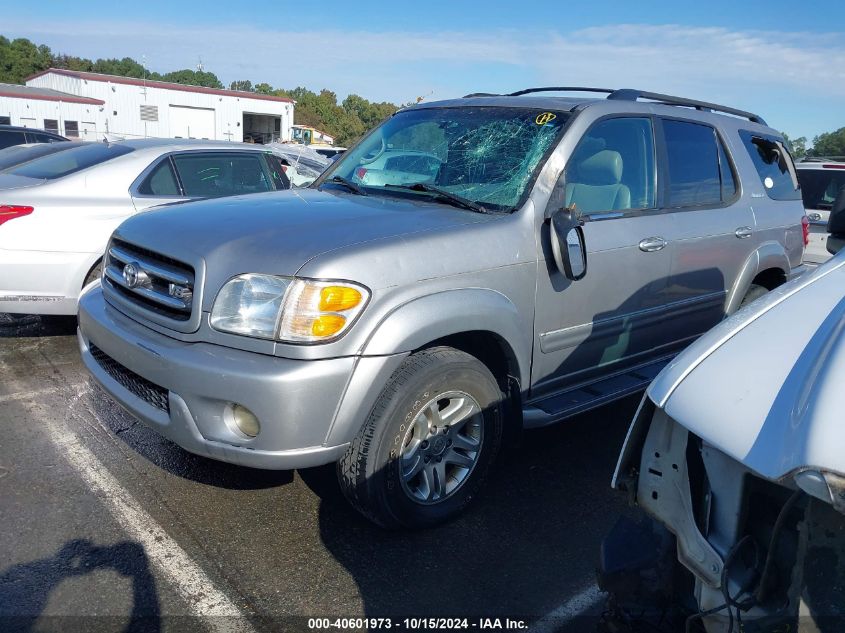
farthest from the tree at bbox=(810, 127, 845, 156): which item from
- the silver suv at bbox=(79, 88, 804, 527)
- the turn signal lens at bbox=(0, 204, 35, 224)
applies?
the turn signal lens at bbox=(0, 204, 35, 224)

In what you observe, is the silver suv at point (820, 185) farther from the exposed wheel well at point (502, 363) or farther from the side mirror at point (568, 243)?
the exposed wheel well at point (502, 363)

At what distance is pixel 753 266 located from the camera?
15.5 feet

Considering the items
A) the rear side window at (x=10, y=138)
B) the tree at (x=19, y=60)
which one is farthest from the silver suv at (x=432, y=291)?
the tree at (x=19, y=60)

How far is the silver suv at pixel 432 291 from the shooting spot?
271 cm

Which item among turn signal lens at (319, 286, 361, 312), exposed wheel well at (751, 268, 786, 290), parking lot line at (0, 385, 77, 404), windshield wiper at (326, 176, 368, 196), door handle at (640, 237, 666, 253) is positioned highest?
windshield wiper at (326, 176, 368, 196)

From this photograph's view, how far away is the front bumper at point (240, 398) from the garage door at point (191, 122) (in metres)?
40.6

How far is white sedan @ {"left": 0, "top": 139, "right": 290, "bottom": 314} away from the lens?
16.3ft

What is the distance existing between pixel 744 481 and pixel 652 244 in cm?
231

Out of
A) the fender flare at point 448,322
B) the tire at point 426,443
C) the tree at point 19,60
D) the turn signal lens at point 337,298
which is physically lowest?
the tire at point 426,443

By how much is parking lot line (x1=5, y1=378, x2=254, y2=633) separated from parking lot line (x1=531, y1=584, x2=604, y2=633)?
3.56ft

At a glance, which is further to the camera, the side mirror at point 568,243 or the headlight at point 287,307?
the side mirror at point 568,243

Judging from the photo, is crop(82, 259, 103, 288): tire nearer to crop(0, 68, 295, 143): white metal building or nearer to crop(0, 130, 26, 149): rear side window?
crop(0, 130, 26, 149): rear side window

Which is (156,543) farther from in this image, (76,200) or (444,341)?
(76,200)

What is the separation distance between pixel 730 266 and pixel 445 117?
2066mm
